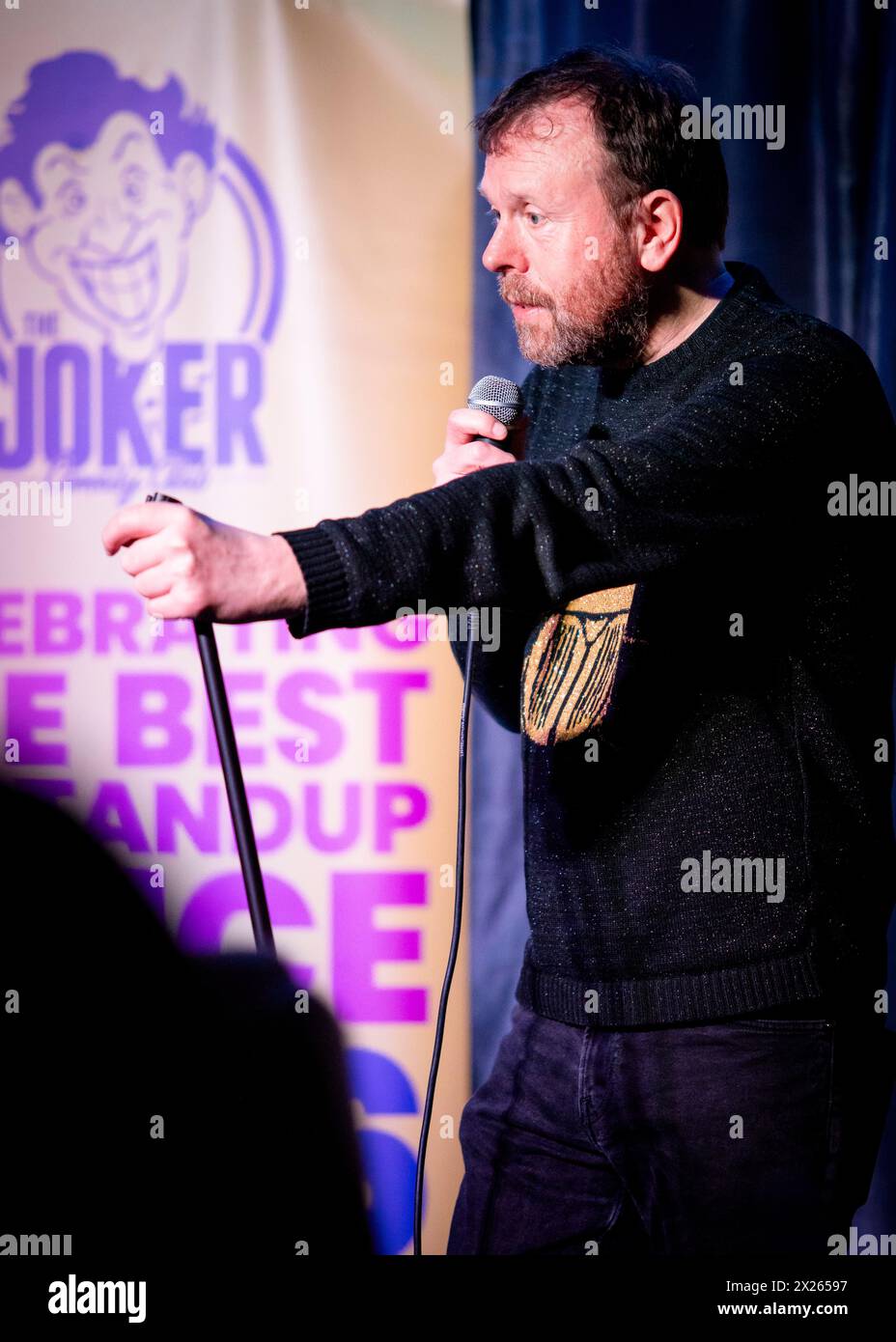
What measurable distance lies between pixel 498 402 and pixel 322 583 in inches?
23.9

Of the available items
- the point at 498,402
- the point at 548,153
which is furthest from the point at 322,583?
the point at 548,153

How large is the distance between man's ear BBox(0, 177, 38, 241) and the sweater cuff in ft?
4.85

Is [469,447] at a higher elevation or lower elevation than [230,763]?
higher

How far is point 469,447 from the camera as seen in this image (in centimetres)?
135

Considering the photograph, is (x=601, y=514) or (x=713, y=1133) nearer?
(x=601, y=514)

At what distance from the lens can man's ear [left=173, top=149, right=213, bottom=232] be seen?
2.02 meters

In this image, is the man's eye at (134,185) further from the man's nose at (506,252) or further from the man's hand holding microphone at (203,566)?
the man's hand holding microphone at (203,566)

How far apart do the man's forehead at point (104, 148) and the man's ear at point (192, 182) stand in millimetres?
67

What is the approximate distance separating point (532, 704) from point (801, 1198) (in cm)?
60

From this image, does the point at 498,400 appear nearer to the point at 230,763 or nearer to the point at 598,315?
the point at 598,315

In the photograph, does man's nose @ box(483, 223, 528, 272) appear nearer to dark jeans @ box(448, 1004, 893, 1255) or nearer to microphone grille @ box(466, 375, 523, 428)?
microphone grille @ box(466, 375, 523, 428)

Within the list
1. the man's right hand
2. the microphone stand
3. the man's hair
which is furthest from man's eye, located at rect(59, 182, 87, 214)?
the microphone stand

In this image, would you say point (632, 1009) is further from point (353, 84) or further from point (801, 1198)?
point (353, 84)
